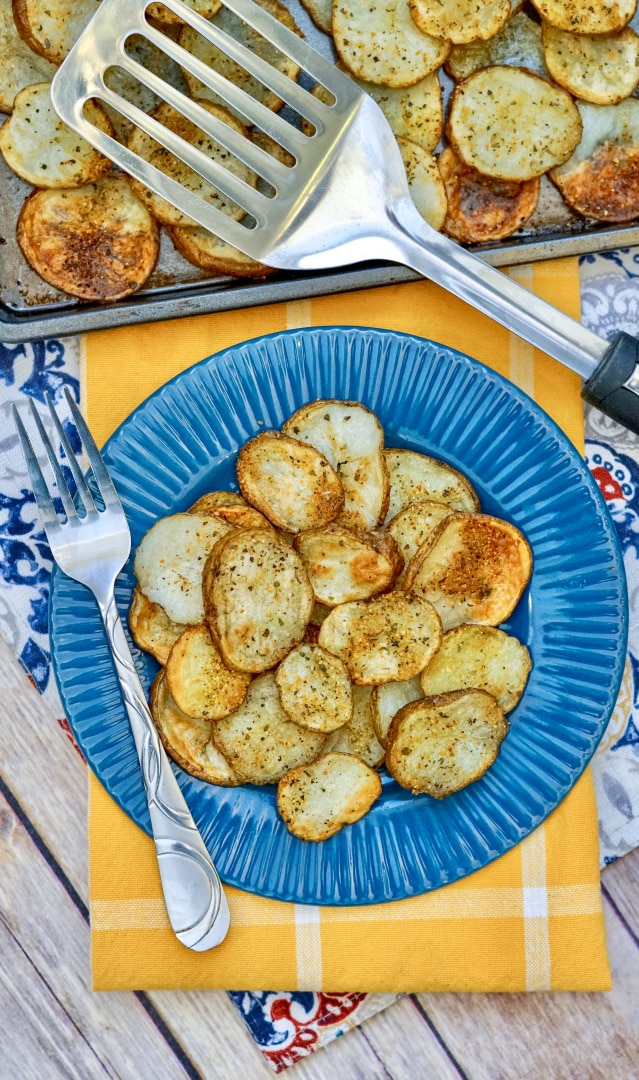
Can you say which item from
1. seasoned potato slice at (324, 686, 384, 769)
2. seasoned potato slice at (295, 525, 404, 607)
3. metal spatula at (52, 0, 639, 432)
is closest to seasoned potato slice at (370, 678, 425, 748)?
seasoned potato slice at (324, 686, 384, 769)

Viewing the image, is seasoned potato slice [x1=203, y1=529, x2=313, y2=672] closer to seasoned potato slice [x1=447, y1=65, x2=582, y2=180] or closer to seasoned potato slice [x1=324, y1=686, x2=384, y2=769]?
seasoned potato slice [x1=324, y1=686, x2=384, y2=769]

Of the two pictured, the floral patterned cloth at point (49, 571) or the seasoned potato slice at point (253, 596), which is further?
the floral patterned cloth at point (49, 571)

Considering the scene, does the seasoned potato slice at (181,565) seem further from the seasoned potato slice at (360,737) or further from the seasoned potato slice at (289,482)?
the seasoned potato slice at (360,737)

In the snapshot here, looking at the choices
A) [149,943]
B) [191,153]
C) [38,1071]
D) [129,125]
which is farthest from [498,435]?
[38,1071]

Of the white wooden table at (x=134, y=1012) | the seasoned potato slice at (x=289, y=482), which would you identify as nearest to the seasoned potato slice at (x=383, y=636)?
the seasoned potato slice at (x=289, y=482)

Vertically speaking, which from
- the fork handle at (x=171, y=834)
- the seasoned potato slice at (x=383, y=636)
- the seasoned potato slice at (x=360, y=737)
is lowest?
the fork handle at (x=171, y=834)

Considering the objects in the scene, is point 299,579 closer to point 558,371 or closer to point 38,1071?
point 558,371

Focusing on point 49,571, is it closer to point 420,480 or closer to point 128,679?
point 128,679
